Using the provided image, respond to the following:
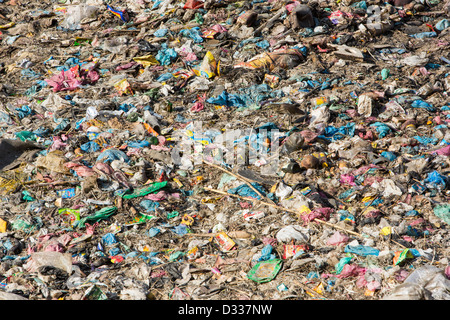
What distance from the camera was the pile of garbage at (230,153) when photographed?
3312 mm

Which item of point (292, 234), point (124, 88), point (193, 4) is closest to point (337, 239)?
point (292, 234)

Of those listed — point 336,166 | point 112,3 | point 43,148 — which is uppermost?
point 112,3

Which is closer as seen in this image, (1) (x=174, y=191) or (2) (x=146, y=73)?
(1) (x=174, y=191)

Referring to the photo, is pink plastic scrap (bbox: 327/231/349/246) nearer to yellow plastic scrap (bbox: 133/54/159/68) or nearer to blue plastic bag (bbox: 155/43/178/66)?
blue plastic bag (bbox: 155/43/178/66)

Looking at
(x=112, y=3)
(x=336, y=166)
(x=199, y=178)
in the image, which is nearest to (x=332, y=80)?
(x=336, y=166)

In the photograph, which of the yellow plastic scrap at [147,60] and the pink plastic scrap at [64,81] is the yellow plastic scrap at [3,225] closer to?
the pink plastic scrap at [64,81]

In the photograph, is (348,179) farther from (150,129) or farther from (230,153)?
(150,129)

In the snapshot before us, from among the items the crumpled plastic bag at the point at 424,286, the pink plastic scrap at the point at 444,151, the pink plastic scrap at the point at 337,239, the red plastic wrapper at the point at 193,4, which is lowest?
the pink plastic scrap at the point at 444,151

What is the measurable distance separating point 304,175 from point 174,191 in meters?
1.32

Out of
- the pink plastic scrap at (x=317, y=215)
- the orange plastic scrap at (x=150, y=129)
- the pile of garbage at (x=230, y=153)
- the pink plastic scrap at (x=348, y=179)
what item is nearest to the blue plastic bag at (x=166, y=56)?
the pile of garbage at (x=230, y=153)

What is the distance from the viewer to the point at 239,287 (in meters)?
3.20

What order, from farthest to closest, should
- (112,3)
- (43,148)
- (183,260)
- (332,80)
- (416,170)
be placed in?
(112,3), (332,80), (43,148), (416,170), (183,260)

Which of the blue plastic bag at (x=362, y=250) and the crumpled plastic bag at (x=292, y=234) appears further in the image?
the crumpled plastic bag at (x=292, y=234)

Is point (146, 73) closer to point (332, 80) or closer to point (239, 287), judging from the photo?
point (332, 80)
